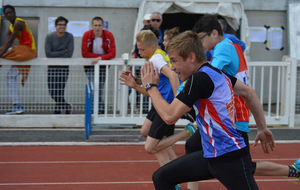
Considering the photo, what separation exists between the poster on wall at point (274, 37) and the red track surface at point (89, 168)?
18.1 ft

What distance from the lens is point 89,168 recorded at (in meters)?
6.64

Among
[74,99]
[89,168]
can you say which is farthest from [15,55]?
[89,168]

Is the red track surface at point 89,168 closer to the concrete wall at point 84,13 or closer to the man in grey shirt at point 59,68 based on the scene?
the man in grey shirt at point 59,68

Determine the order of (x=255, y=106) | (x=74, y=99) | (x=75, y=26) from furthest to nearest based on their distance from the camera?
(x=75, y=26) → (x=74, y=99) → (x=255, y=106)

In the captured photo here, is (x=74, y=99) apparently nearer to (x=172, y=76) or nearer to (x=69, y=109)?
(x=69, y=109)

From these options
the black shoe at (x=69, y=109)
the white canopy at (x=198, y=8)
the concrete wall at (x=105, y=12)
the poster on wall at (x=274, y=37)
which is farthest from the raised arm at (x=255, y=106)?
the poster on wall at (x=274, y=37)

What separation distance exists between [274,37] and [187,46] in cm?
1049

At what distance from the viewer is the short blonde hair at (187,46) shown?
341cm

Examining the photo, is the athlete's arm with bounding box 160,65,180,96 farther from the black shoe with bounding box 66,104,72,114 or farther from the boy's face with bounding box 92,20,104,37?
the boy's face with bounding box 92,20,104,37

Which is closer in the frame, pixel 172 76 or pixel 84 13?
pixel 172 76

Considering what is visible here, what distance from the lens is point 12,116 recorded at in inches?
381

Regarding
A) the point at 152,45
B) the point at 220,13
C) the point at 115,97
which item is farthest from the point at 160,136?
the point at 220,13

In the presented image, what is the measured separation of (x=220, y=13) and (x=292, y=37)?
7.87 ft

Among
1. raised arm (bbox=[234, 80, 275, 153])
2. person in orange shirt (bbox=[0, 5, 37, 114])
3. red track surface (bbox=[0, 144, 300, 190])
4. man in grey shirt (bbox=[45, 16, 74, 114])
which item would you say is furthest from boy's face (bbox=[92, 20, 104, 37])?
raised arm (bbox=[234, 80, 275, 153])
